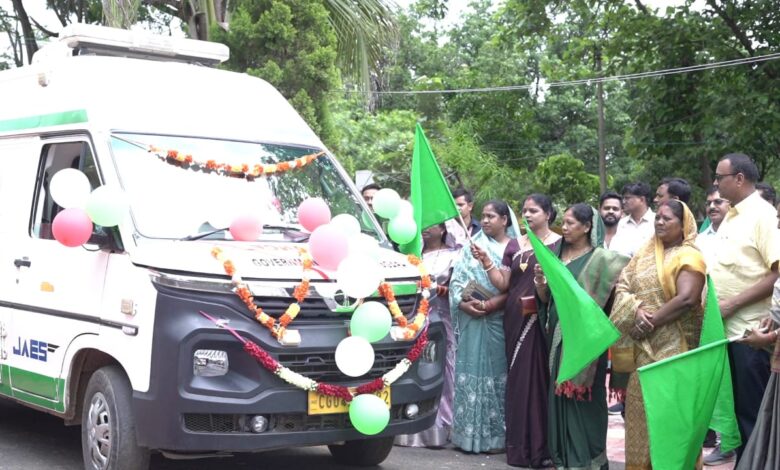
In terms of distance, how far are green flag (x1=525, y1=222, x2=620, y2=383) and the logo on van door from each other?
3.06m

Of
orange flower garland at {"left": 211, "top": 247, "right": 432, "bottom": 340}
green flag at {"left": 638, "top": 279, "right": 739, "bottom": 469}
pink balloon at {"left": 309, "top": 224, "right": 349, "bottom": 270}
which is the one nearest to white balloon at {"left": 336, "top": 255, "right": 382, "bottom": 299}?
pink balloon at {"left": 309, "top": 224, "right": 349, "bottom": 270}

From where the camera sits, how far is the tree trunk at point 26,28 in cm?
2236

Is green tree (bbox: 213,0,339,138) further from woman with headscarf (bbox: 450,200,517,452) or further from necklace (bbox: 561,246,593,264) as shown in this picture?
necklace (bbox: 561,246,593,264)

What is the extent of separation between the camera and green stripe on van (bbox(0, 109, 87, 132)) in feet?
Result: 20.5

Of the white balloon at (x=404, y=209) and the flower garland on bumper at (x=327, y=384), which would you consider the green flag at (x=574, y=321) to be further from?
the white balloon at (x=404, y=209)

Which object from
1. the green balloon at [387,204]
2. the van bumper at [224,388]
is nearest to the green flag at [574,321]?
the green balloon at [387,204]

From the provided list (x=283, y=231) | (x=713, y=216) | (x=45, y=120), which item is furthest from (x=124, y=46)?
(x=713, y=216)

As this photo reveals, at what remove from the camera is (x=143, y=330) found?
525cm

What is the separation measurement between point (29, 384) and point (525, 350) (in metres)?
3.32

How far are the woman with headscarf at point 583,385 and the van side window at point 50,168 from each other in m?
3.08

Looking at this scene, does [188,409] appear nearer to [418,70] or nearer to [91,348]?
[91,348]

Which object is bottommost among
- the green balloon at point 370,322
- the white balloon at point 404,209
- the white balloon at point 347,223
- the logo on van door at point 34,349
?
the logo on van door at point 34,349

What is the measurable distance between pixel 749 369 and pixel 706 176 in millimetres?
14464

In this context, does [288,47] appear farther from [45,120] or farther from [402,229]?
[402,229]
